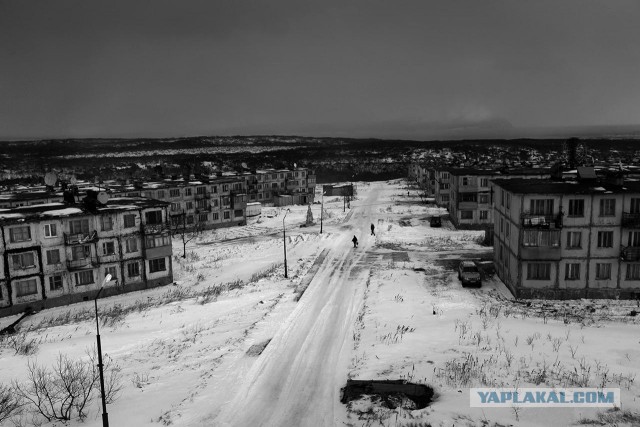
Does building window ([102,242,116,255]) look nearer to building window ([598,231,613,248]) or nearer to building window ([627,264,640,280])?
building window ([598,231,613,248])

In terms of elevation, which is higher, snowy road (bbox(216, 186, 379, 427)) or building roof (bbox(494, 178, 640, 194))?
building roof (bbox(494, 178, 640, 194))

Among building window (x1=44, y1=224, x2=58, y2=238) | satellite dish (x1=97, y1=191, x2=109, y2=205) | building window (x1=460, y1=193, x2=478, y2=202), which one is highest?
satellite dish (x1=97, y1=191, x2=109, y2=205)

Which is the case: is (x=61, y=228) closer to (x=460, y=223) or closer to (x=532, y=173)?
(x=460, y=223)

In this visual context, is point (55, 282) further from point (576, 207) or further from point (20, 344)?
point (576, 207)

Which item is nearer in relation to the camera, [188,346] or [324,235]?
[188,346]

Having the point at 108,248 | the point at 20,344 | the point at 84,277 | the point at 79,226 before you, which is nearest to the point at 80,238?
the point at 79,226

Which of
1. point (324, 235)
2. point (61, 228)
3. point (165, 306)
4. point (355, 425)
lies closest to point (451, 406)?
point (355, 425)

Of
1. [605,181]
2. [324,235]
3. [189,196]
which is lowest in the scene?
[324,235]

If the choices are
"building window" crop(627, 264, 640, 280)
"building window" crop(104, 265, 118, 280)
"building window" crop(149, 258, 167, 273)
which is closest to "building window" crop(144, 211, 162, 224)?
"building window" crop(149, 258, 167, 273)
